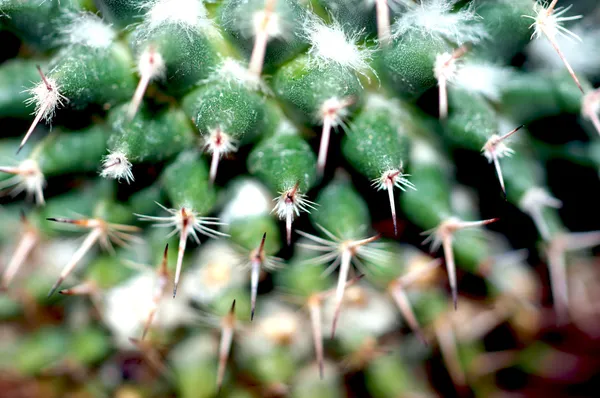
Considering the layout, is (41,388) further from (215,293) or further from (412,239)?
(412,239)

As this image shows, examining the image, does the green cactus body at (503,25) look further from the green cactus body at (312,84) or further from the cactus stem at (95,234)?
the cactus stem at (95,234)

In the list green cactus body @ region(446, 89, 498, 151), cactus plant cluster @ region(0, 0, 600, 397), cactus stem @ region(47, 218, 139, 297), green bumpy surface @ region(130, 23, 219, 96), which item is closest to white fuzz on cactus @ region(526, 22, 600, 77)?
cactus plant cluster @ region(0, 0, 600, 397)

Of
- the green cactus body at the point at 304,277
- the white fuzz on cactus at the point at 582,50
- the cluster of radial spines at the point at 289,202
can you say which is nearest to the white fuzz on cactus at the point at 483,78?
the white fuzz on cactus at the point at 582,50

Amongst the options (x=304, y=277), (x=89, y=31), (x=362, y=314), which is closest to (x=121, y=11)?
(x=89, y=31)

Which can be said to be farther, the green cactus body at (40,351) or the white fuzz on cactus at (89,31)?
the green cactus body at (40,351)

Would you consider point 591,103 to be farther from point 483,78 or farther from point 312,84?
point 312,84

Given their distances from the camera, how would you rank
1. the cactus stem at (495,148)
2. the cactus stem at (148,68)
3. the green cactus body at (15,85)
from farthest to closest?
the green cactus body at (15,85) < the cactus stem at (495,148) < the cactus stem at (148,68)

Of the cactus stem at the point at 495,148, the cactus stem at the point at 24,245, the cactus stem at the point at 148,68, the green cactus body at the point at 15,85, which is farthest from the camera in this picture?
the cactus stem at the point at 24,245
